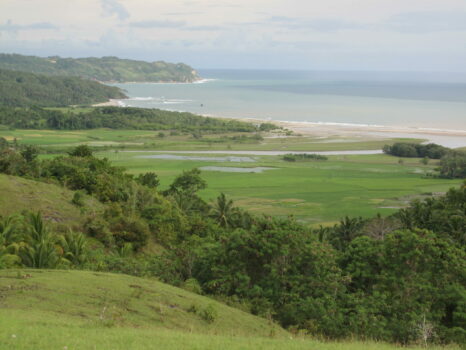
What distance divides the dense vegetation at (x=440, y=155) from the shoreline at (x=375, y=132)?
9459 mm

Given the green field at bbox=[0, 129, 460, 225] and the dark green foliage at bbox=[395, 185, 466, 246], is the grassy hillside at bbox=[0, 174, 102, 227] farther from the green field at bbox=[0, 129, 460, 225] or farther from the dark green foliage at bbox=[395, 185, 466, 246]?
the dark green foliage at bbox=[395, 185, 466, 246]

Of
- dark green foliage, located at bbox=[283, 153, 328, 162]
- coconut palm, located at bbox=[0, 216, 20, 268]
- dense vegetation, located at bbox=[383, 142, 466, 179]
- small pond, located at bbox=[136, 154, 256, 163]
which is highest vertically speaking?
dense vegetation, located at bbox=[383, 142, 466, 179]

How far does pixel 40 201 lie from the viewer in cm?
3750

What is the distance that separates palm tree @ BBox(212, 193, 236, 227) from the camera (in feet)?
140

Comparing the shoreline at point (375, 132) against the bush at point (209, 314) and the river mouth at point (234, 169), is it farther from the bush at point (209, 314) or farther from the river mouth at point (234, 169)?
the bush at point (209, 314)

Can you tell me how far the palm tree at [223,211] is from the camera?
140 feet

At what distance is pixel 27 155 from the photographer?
57.1 m

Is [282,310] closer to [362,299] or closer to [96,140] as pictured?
[362,299]

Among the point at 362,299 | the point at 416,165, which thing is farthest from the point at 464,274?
the point at 416,165

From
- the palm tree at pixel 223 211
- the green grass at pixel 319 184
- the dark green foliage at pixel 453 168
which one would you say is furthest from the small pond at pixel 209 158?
the palm tree at pixel 223 211

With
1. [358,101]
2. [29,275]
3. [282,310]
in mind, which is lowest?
[282,310]

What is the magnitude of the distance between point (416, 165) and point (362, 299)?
245ft

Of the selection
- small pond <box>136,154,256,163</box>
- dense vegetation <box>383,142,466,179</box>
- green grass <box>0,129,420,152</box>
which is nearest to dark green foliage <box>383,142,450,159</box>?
dense vegetation <box>383,142,466,179</box>

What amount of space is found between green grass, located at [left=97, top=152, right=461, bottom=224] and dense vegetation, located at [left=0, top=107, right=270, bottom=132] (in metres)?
38.3
